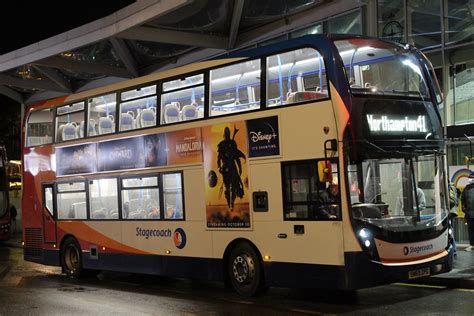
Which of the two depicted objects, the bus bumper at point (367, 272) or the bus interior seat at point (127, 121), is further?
the bus interior seat at point (127, 121)

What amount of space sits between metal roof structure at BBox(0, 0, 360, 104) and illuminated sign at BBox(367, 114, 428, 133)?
892 cm

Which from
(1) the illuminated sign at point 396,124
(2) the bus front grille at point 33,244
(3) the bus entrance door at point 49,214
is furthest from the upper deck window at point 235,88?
(2) the bus front grille at point 33,244

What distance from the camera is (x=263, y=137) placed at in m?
9.74

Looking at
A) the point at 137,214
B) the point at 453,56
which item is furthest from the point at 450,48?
the point at 137,214

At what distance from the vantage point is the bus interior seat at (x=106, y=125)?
1290 cm

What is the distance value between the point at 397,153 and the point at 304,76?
6.11 ft

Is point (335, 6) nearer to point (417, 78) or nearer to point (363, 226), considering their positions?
point (417, 78)

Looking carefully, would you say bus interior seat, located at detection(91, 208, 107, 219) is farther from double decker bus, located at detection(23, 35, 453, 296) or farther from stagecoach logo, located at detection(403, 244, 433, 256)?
stagecoach logo, located at detection(403, 244, 433, 256)

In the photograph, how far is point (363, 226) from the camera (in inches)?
335

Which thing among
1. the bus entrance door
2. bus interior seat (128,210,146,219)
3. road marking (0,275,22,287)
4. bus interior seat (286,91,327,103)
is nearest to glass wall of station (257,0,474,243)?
bus interior seat (286,91,327,103)

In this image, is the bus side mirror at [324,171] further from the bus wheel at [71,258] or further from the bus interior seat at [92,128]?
the bus wheel at [71,258]

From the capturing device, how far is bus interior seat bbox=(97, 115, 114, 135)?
1290 cm

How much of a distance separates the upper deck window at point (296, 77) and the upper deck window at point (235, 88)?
1.00 ft

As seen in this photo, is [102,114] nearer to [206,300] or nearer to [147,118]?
[147,118]
